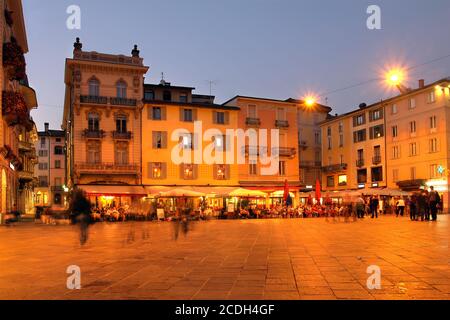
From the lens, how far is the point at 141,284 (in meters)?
7.66

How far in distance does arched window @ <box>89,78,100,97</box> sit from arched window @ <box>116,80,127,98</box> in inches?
65.4

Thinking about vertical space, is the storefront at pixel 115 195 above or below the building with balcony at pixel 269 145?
below

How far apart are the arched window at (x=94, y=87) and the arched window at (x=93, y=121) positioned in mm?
1695

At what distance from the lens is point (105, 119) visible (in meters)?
41.6

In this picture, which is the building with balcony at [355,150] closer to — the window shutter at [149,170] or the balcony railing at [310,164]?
the balcony railing at [310,164]

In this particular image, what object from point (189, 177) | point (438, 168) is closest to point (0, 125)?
point (189, 177)

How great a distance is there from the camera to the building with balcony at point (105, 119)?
1596 inches

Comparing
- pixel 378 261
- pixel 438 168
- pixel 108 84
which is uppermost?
pixel 108 84

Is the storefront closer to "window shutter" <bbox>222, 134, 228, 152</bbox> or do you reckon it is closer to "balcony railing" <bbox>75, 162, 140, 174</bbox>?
"balcony railing" <bbox>75, 162, 140, 174</bbox>

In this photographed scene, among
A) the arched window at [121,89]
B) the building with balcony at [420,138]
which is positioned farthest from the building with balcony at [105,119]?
the building with balcony at [420,138]

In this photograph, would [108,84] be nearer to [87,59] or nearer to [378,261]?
[87,59]

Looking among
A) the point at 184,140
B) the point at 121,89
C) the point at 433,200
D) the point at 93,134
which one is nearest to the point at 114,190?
the point at 93,134

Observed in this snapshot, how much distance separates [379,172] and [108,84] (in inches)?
1242

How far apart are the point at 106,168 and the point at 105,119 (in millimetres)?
4202
